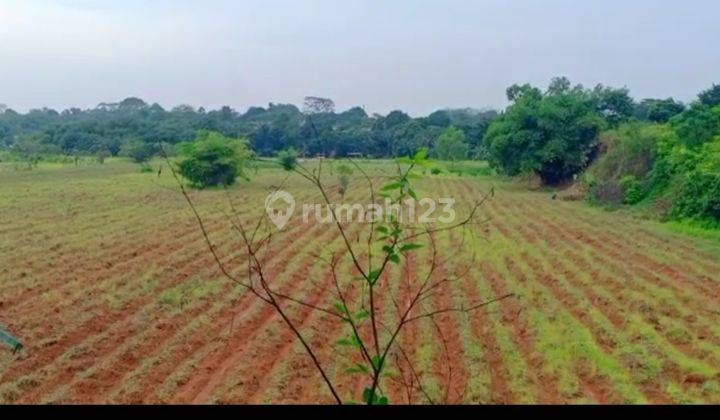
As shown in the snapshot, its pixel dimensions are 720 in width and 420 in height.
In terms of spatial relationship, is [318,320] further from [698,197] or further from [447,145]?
[698,197]

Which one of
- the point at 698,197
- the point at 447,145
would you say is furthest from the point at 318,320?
the point at 698,197

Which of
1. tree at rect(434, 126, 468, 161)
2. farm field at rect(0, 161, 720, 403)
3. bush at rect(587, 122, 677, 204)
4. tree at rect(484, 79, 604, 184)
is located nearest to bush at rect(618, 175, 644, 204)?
bush at rect(587, 122, 677, 204)

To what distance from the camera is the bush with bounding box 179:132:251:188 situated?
1914cm

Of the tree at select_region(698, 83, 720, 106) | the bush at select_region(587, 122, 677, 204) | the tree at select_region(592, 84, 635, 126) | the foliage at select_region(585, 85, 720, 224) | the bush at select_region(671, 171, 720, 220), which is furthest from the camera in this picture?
the tree at select_region(592, 84, 635, 126)

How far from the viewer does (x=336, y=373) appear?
523 cm

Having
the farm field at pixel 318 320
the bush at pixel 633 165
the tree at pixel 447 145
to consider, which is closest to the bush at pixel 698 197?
the farm field at pixel 318 320

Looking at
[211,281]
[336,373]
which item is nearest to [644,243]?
[211,281]

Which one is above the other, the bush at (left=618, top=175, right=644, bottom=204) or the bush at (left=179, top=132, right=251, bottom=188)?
the bush at (left=179, top=132, right=251, bottom=188)

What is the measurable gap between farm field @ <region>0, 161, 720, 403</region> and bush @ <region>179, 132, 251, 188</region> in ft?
21.9

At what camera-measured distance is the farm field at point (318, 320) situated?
16.1 feet

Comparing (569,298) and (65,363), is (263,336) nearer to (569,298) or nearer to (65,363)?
(65,363)

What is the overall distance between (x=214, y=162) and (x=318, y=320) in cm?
1360

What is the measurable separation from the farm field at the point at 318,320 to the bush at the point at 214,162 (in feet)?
21.9

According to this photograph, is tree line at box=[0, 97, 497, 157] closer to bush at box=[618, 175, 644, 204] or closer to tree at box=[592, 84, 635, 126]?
bush at box=[618, 175, 644, 204]
